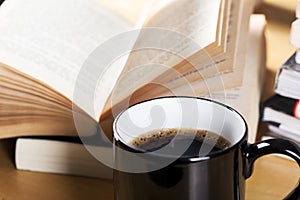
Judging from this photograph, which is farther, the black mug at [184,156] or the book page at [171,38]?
the book page at [171,38]

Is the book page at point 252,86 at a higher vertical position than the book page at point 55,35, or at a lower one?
lower

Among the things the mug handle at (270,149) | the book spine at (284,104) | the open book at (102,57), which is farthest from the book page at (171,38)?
the mug handle at (270,149)

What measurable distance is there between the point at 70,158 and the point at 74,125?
0.04 meters

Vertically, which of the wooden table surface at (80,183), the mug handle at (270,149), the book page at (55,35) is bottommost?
the wooden table surface at (80,183)

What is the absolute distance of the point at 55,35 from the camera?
0.76 meters

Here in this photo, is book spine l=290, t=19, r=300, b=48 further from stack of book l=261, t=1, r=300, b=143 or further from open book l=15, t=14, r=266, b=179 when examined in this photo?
open book l=15, t=14, r=266, b=179

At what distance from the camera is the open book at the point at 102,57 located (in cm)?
68

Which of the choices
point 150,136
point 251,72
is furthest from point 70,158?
point 251,72

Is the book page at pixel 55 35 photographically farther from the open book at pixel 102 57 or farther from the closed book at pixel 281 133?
the closed book at pixel 281 133

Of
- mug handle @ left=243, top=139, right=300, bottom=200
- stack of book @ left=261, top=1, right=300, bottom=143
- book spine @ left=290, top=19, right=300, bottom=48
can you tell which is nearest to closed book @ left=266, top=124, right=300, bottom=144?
Result: stack of book @ left=261, top=1, right=300, bottom=143

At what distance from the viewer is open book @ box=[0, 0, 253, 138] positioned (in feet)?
2.24

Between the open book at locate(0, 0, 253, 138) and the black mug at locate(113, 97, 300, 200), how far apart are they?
12cm

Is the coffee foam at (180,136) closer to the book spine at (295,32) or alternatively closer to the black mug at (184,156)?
the black mug at (184,156)

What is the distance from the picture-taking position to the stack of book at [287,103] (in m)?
0.74
